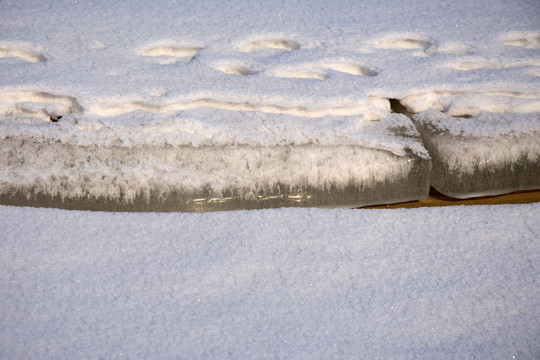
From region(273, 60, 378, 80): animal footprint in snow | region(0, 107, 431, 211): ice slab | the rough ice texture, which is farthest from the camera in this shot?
region(273, 60, 378, 80): animal footprint in snow

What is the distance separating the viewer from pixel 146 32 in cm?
133

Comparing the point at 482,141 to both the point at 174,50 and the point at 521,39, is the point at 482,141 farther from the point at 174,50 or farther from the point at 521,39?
the point at 174,50

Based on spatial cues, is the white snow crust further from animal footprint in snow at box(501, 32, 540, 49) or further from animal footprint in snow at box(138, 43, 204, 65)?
animal footprint in snow at box(138, 43, 204, 65)

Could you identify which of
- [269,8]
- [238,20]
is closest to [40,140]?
[238,20]

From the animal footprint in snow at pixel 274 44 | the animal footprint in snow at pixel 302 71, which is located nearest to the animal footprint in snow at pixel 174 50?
the animal footprint in snow at pixel 274 44

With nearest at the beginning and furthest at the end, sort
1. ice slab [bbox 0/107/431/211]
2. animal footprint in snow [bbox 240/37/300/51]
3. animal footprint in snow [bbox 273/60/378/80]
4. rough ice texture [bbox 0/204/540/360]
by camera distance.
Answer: rough ice texture [bbox 0/204/540/360] → ice slab [bbox 0/107/431/211] → animal footprint in snow [bbox 273/60/378/80] → animal footprint in snow [bbox 240/37/300/51]

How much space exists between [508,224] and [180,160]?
55 cm

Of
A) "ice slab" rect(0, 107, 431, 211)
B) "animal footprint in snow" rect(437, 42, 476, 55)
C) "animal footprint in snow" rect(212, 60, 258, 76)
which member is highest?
"animal footprint in snow" rect(437, 42, 476, 55)

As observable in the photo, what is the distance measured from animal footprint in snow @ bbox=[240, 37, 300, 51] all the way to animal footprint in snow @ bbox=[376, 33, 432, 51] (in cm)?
21

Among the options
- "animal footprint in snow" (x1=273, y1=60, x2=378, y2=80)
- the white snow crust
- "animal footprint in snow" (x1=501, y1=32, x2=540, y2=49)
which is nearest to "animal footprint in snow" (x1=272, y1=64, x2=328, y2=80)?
"animal footprint in snow" (x1=273, y1=60, x2=378, y2=80)

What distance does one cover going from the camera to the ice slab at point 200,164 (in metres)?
0.91

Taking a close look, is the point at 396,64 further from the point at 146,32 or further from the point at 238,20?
the point at 146,32

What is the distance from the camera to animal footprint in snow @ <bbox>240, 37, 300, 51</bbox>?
1.31m

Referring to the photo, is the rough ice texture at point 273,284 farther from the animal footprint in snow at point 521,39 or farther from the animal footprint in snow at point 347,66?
the animal footprint in snow at point 521,39
